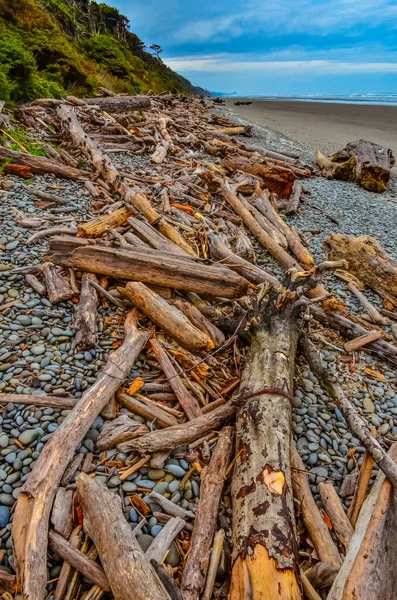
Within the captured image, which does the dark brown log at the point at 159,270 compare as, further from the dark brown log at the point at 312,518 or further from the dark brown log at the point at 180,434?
the dark brown log at the point at 312,518

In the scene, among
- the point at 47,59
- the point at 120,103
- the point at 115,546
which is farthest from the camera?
the point at 47,59

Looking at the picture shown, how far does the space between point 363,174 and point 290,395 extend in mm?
12207

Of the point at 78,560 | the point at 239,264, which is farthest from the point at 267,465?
the point at 239,264

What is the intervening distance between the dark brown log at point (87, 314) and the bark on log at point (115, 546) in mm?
1552

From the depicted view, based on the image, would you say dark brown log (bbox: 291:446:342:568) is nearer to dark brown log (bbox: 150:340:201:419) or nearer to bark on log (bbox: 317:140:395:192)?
dark brown log (bbox: 150:340:201:419)

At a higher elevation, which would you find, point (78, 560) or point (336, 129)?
point (336, 129)

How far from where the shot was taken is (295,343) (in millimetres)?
4180

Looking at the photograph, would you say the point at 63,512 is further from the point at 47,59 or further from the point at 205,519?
the point at 47,59

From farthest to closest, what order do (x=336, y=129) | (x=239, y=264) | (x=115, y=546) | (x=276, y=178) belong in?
(x=336, y=129) → (x=276, y=178) → (x=239, y=264) → (x=115, y=546)

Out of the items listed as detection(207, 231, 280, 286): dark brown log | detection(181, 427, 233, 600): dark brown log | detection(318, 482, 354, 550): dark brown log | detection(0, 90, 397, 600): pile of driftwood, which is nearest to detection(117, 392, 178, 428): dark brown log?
detection(0, 90, 397, 600): pile of driftwood

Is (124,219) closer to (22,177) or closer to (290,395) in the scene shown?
(22,177)

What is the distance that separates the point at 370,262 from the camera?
6.52 metres

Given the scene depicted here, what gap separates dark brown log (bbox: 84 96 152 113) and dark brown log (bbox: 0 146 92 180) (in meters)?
7.75

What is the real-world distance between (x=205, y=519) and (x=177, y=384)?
131 centimetres
